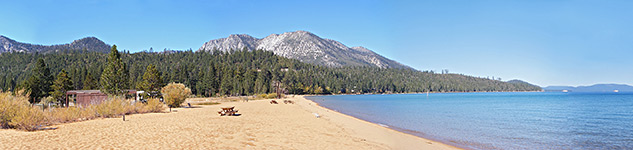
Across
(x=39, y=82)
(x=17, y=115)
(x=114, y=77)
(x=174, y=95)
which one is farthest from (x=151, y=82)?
(x=17, y=115)

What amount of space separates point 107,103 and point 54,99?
43.3 m

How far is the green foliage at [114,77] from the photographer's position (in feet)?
110

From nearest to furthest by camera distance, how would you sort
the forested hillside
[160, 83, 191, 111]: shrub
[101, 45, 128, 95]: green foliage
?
[101, 45, 128, 95]: green foliage < [160, 83, 191, 111]: shrub < the forested hillside

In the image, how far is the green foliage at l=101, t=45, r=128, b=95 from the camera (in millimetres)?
33594

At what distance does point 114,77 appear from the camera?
33875 mm

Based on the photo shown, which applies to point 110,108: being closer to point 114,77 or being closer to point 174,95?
point 174,95

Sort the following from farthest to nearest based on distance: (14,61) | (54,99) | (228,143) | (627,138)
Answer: (14,61)
(54,99)
(627,138)
(228,143)

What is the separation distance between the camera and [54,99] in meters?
54.3

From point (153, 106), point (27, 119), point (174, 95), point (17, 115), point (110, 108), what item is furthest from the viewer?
point (174, 95)

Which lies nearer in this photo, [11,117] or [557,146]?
[11,117]

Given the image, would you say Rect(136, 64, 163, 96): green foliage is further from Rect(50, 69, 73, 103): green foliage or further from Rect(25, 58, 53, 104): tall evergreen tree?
Rect(25, 58, 53, 104): tall evergreen tree

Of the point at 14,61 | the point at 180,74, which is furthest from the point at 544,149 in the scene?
the point at 14,61

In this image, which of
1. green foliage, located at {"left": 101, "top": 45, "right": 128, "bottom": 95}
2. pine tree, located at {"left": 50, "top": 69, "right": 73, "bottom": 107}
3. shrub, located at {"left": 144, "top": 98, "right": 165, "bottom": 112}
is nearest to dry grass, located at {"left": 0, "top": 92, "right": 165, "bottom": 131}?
shrub, located at {"left": 144, "top": 98, "right": 165, "bottom": 112}

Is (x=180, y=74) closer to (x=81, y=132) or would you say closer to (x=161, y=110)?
(x=161, y=110)
